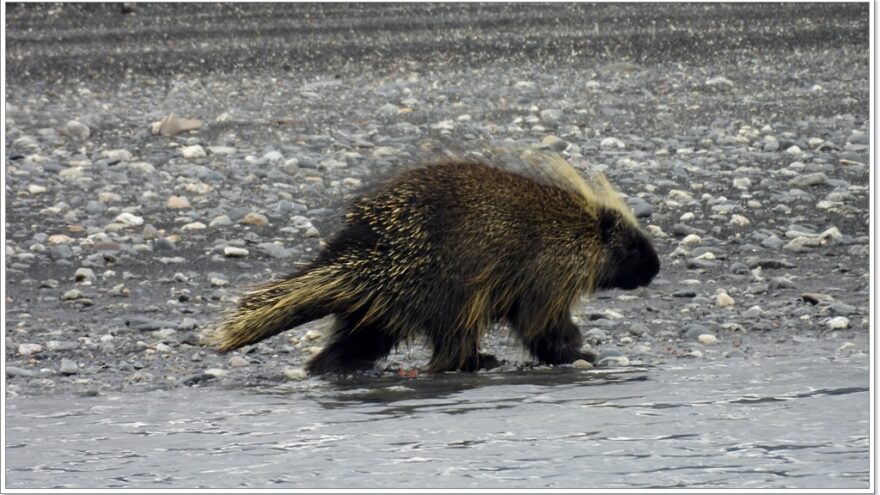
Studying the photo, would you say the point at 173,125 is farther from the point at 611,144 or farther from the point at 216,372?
the point at 216,372

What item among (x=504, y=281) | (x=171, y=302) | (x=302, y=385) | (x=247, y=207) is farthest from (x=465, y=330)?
(x=247, y=207)

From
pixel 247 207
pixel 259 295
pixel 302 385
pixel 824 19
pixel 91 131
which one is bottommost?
pixel 302 385

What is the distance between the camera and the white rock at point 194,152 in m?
10.6

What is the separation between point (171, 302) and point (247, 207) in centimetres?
178

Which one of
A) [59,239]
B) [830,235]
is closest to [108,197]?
[59,239]

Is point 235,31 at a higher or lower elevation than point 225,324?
higher

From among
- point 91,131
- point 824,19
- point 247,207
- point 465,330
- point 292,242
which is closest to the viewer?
point 465,330

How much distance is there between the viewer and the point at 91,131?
11.4 metres

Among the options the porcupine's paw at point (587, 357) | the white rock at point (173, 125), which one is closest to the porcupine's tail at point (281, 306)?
the porcupine's paw at point (587, 357)

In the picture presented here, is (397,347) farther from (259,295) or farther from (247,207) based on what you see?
(247,207)

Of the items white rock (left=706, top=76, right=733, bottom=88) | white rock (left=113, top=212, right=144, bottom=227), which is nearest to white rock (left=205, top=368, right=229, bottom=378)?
white rock (left=113, top=212, right=144, bottom=227)

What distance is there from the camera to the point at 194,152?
10.6 metres

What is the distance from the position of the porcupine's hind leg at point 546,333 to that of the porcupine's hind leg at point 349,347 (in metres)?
0.56

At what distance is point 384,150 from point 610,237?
13.9 ft
